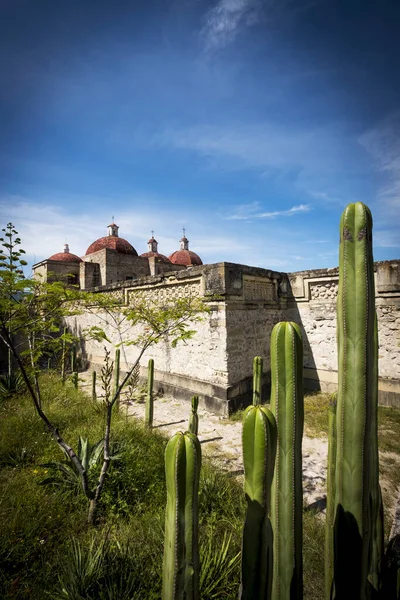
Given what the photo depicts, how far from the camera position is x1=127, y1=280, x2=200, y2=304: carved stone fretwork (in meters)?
6.93

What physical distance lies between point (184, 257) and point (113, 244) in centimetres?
620

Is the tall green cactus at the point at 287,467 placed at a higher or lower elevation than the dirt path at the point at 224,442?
higher

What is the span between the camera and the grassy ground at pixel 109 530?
2129 mm

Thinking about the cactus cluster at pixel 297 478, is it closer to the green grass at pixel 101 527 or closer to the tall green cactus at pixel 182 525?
the tall green cactus at pixel 182 525

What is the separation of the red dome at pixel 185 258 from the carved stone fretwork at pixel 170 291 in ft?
48.5

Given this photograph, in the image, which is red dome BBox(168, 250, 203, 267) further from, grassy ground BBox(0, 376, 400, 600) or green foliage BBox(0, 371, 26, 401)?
grassy ground BBox(0, 376, 400, 600)

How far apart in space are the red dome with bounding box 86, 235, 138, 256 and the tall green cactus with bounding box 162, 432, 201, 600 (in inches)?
765

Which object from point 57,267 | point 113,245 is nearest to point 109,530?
point 57,267

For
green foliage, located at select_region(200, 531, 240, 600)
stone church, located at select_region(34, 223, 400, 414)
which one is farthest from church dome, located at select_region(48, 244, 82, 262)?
green foliage, located at select_region(200, 531, 240, 600)

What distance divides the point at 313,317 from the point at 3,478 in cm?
717

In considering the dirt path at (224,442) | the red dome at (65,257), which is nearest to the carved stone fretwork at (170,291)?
the dirt path at (224,442)

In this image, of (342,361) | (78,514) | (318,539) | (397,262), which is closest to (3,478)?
(78,514)

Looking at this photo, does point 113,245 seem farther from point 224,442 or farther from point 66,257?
point 224,442

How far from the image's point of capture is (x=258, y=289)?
289 inches
